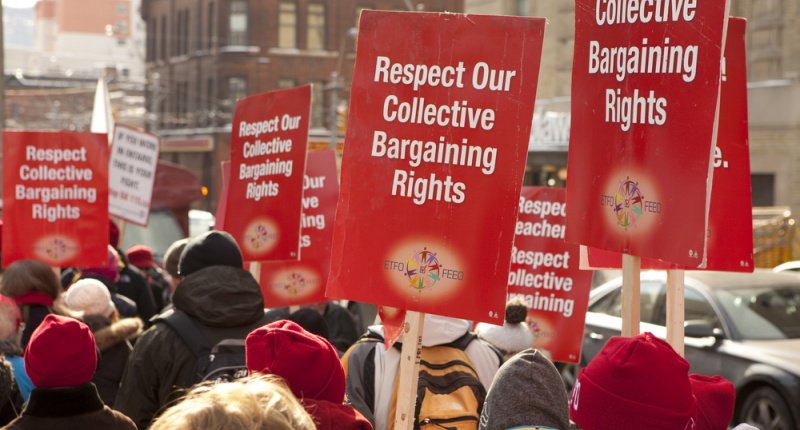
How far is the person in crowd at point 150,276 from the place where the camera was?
1102cm

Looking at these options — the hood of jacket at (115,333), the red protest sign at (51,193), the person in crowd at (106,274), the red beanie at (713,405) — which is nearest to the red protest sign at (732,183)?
the red beanie at (713,405)

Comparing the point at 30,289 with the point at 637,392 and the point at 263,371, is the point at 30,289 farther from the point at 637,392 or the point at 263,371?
the point at 637,392

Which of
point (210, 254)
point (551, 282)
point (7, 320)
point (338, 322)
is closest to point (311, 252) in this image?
point (338, 322)

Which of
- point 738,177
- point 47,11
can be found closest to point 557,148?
point 738,177

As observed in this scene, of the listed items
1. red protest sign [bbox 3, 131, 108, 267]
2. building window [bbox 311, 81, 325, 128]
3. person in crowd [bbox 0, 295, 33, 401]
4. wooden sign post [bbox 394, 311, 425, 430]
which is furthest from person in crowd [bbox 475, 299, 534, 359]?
building window [bbox 311, 81, 325, 128]

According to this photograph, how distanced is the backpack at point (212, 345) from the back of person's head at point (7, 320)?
845 mm

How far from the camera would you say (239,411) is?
7.23 ft

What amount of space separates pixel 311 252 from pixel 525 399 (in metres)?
5.83

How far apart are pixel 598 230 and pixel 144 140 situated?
847 cm

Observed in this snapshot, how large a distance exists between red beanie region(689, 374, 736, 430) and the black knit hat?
2301 mm

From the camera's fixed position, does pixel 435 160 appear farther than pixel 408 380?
Yes

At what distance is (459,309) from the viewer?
4.54 m

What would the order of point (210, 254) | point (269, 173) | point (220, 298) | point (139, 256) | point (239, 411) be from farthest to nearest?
point (139, 256), point (269, 173), point (210, 254), point (220, 298), point (239, 411)

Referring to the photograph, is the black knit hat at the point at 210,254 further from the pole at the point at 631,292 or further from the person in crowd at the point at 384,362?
the pole at the point at 631,292
